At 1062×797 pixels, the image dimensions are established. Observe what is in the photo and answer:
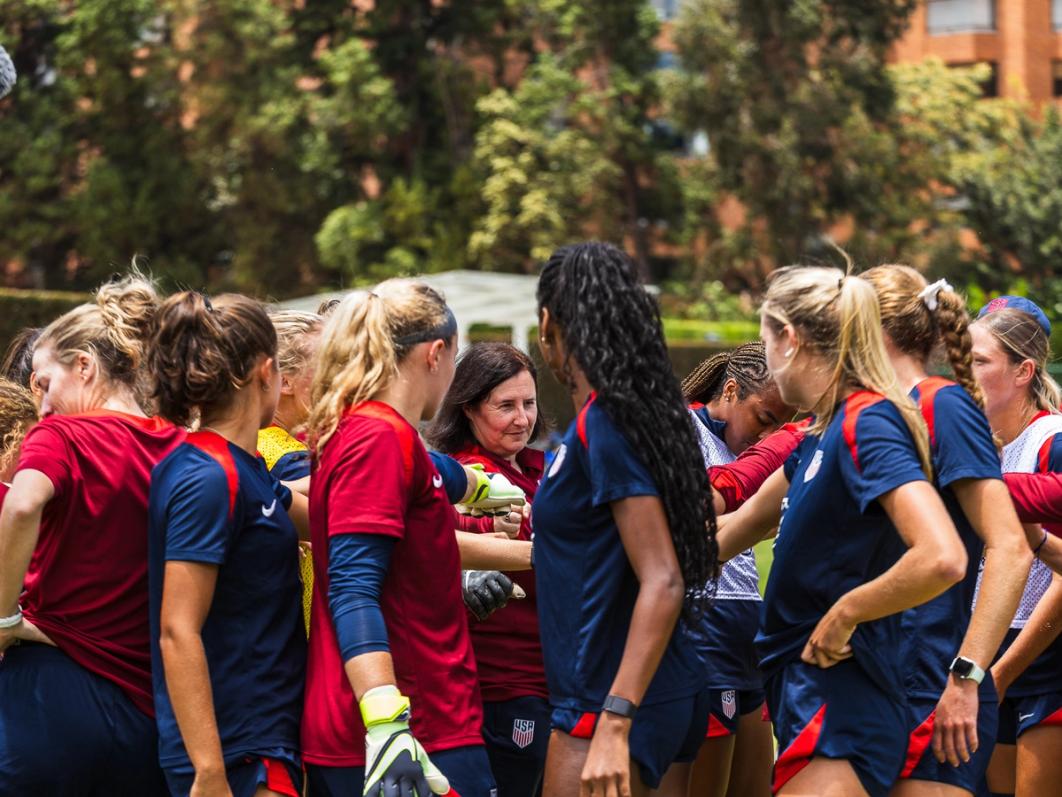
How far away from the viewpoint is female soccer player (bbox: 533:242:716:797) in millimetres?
3383

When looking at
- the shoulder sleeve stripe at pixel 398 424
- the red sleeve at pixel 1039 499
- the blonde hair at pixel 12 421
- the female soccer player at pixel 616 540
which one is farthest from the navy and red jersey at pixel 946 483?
the blonde hair at pixel 12 421

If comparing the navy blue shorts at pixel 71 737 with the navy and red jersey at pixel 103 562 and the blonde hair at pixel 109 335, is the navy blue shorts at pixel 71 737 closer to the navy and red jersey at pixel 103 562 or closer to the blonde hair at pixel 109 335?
the navy and red jersey at pixel 103 562

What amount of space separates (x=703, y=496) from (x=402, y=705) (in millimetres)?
886

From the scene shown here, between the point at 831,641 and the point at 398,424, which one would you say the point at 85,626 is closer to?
the point at 398,424

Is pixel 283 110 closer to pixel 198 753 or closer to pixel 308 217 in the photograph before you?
pixel 308 217

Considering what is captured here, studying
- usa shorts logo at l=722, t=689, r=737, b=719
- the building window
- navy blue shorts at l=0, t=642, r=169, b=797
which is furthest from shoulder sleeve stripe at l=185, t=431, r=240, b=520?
the building window

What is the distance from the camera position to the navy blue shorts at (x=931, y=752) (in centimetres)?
364

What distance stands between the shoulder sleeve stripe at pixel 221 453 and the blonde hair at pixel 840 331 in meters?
1.39

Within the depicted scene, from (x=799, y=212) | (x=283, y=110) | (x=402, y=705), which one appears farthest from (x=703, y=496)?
(x=283, y=110)

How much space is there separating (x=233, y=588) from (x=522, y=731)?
54.1 inches

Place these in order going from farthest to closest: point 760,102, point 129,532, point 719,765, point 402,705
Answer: point 760,102
point 719,765
point 129,532
point 402,705

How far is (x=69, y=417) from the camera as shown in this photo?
12.8 ft

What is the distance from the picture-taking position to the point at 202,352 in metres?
3.58

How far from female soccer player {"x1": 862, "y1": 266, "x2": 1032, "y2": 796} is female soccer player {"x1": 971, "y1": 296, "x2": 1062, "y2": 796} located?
3.40ft
